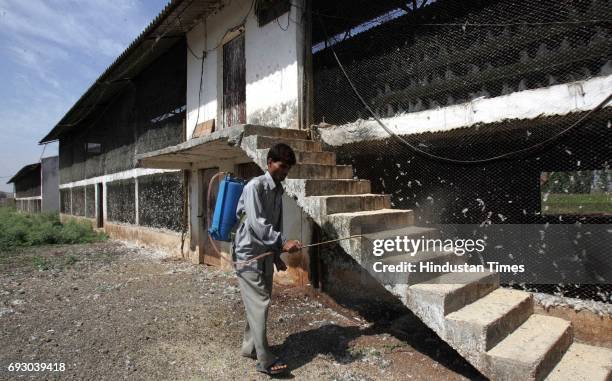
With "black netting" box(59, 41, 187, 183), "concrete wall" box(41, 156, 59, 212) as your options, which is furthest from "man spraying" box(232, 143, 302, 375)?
"concrete wall" box(41, 156, 59, 212)

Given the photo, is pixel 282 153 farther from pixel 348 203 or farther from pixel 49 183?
pixel 49 183

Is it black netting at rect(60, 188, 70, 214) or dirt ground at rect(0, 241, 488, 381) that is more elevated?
black netting at rect(60, 188, 70, 214)

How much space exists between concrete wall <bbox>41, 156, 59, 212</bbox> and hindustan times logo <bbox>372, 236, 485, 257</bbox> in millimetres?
28968

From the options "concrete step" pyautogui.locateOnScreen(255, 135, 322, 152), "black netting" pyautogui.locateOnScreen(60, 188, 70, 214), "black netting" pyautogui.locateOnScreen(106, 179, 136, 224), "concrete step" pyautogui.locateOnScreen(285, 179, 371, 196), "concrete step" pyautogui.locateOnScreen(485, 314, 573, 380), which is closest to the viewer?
"concrete step" pyautogui.locateOnScreen(485, 314, 573, 380)

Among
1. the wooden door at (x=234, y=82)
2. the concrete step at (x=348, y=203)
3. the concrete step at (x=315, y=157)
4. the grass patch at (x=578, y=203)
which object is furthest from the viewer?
the wooden door at (x=234, y=82)

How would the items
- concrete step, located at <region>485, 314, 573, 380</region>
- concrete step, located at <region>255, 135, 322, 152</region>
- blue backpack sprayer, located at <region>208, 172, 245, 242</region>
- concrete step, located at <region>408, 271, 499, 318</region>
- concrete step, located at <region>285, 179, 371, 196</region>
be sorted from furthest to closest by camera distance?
concrete step, located at <region>255, 135, 322, 152</region>
concrete step, located at <region>285, 179, 371, 196</region>
blue backpack sprayer, located at <region>208, 172, 245, 242</region>
concrete step, located at <region>408, 271, 499, 318</region>
concrete step, located at <region>485, 314, 573, 380</region>

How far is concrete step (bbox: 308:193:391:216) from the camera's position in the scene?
3840 millimetres

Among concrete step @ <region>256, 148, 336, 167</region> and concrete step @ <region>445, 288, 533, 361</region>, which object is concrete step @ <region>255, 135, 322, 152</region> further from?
concrete step @ <region>445, 288, 533, 361</region>

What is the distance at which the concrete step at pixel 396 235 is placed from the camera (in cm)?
353

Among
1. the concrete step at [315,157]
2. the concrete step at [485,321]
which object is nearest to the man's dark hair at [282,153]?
the concrete step at [315,157]

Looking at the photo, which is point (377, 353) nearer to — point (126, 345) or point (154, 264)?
point (126, 345)

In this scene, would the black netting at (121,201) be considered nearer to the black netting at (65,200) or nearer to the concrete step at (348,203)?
the black netting at (65,200)

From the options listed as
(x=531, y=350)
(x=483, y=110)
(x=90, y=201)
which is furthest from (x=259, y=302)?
(x=90, y=201)

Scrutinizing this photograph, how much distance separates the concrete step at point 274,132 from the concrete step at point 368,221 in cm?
163
